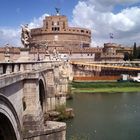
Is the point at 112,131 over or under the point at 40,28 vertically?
Result: under

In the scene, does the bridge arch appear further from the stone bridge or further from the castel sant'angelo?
the castel sant'angelo

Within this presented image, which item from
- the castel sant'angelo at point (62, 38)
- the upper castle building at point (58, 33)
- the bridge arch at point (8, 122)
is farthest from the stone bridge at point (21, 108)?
the upper castle building at point (58, 33)

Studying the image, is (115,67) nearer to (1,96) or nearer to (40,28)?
(40,28)

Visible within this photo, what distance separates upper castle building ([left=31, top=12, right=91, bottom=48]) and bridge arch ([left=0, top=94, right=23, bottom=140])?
Answer: 62671mm

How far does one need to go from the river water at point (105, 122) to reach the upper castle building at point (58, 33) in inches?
1749

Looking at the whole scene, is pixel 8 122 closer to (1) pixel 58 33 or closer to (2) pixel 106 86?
(2) pixel 106 86

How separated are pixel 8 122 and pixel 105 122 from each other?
1328 cm

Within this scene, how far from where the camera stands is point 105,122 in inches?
882

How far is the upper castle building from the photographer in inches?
2936

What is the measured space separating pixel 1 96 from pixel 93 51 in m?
60.7

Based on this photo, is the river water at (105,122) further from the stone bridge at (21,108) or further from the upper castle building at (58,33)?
the upper castle building at (58,33)

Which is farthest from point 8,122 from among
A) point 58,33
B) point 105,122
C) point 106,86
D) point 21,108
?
point 58,33

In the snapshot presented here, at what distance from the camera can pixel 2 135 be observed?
34.7 feet

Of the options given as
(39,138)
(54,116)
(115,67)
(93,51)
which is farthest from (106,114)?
(93,51)
